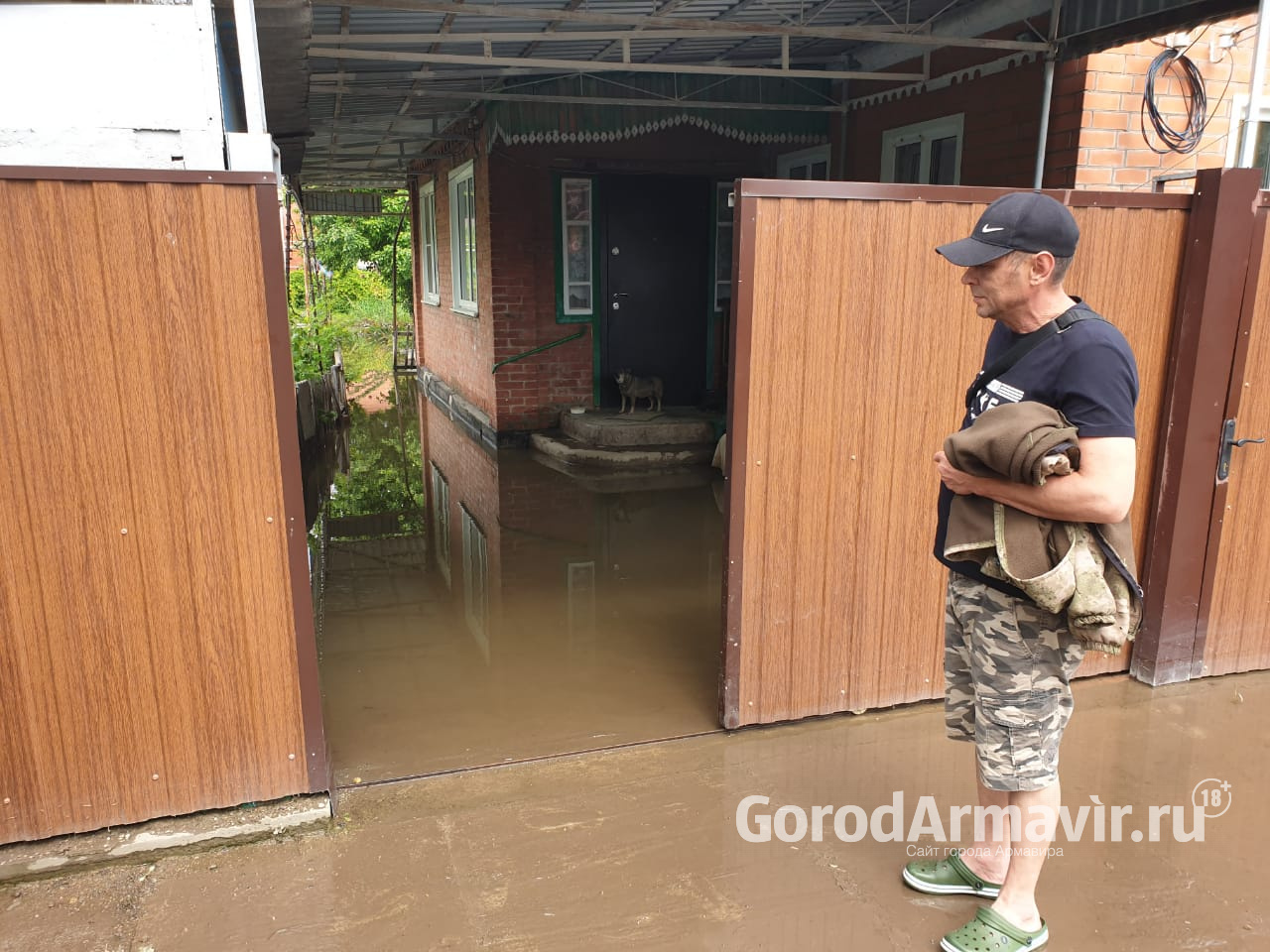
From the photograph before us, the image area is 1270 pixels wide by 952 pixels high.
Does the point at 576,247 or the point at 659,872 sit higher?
the point at 576,247

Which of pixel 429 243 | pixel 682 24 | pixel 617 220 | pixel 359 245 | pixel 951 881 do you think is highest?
pixel 682 24

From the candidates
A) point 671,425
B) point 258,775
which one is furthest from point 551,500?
point 258,775

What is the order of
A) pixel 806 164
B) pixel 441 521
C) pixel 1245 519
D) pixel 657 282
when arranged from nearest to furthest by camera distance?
pixel 1245 519 < pixel 441 521 < pixel 806 164 < pixel 657 282

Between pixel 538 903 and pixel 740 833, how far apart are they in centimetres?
70

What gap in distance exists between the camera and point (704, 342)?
9.95 meters

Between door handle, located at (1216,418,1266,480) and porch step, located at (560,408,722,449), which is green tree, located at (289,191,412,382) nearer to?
porch step, located at (560,408,722,449)

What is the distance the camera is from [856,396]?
3463 mm

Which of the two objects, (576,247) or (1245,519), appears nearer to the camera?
(1245,519)

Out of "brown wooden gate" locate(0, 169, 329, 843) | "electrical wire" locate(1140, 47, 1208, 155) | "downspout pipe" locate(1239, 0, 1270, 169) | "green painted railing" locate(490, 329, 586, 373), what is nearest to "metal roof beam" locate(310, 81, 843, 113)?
"green painted railing" locate(490, 329, 586, 373)

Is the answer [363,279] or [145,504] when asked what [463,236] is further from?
[363,279]

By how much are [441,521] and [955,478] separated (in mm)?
5199

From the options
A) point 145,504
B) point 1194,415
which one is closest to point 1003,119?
point 1194,415

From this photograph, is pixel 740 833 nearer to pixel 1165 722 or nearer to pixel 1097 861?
pixel 1097 861

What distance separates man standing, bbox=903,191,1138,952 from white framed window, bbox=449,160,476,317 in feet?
28.8
